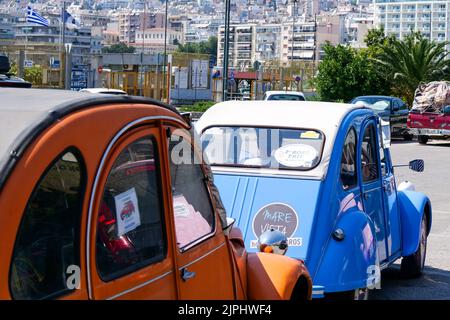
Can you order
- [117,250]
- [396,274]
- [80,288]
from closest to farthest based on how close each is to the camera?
[80,288] < [117,250] < [396,274]

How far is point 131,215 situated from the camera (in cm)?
364

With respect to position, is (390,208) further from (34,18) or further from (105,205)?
(34,18)

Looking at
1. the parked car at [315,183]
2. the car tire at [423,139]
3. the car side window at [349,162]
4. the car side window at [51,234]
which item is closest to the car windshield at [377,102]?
the car tire at [423,139]

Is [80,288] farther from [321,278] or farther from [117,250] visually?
[321,278]

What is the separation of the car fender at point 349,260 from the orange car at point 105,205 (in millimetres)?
2029

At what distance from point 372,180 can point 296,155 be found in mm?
974

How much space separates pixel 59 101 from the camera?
3332mm

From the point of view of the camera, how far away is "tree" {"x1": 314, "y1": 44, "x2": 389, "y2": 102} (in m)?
41.2

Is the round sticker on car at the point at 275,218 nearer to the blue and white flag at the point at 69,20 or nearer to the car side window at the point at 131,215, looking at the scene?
the car side window at the point at 131,215

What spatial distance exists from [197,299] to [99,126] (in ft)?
3.38

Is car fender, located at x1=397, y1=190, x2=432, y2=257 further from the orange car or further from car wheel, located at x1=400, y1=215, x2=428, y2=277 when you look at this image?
the orange car

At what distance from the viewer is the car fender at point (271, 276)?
15.3 ft
